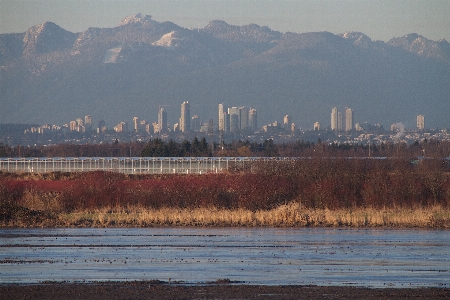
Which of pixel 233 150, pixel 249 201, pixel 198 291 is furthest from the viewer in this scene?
pixel 233 150

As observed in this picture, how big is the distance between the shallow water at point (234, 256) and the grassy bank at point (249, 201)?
375cm

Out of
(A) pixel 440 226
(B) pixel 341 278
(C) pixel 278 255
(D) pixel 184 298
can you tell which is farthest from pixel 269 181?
(D) pixel 184 298

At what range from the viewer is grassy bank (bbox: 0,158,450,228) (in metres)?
37.4

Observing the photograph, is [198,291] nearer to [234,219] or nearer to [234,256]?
[234,256]

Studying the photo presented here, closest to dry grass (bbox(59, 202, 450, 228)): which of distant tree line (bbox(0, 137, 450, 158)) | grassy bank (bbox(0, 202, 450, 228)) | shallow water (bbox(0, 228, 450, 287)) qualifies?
grassy bank (bbox(0, 202, 450, 228))

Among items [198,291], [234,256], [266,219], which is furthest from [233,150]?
[198,291]

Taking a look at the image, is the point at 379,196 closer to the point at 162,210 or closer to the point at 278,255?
the point at 162,210

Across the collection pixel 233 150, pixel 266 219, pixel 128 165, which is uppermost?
pixel 233 150

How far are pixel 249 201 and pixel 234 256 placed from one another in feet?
65.3

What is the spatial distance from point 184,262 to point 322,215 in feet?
55.2

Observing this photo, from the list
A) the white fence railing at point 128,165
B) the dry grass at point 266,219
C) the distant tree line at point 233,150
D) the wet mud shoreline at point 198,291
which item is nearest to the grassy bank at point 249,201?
the dry grass at point 266,219

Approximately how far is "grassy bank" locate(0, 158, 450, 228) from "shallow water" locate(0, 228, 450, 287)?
3747mm

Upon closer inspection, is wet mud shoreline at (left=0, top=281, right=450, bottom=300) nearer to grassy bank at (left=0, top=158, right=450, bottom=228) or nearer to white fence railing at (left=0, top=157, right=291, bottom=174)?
grassy bank at (left=0, top=158, right=450, bottom=228)

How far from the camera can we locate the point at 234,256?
2420 cm
